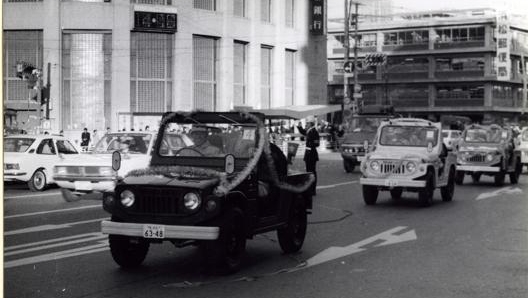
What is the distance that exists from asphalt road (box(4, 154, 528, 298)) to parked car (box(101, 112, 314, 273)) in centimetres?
37

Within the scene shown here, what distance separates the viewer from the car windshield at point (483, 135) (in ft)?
83.9

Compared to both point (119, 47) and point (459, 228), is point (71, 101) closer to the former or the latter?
point (119, 47)

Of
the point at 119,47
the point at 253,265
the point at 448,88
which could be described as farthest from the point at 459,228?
the point at 448,88

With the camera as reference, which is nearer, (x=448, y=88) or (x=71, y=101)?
(x=71, y=101)

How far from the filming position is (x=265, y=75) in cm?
6044

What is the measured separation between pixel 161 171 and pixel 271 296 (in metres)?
2.30

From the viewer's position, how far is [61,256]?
388 inches

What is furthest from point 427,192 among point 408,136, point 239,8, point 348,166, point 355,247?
point 239,8

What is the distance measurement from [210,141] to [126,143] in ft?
29.3

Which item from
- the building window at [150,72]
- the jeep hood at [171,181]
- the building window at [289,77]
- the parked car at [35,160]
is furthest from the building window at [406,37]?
the jeep hood at [171,181]

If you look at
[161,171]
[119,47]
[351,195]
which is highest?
[119,47]

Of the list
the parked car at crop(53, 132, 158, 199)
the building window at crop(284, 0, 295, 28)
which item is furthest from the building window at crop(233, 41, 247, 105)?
the parked car at crop(53, 132, 158, 199)

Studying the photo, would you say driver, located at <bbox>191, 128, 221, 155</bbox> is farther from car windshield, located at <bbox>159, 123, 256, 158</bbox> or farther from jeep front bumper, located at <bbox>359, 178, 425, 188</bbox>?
jeep front bumper, located at <bbox>359, 178, 425, 188</bbox>

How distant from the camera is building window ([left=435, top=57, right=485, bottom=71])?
79.8 meters
